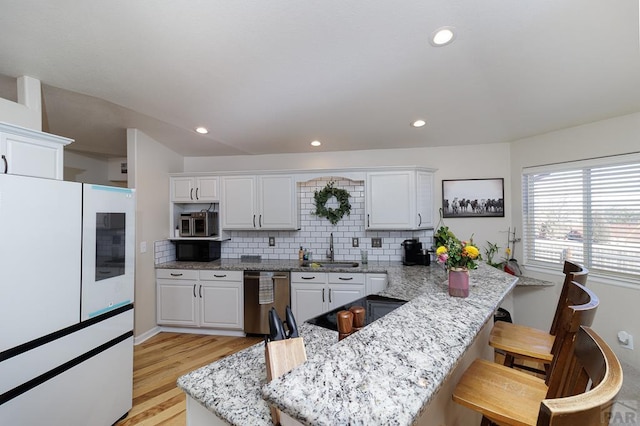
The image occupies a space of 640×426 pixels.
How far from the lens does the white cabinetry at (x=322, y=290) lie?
3203 millimetres

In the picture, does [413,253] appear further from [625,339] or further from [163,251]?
[163,251]

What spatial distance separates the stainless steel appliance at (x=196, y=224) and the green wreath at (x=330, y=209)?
1510 millimetres

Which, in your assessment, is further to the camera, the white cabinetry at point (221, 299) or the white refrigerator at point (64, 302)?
the white cabinetry at point (221, 299)

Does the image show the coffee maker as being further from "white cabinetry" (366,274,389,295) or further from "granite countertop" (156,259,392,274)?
"white cabinetry" (366,274,389,295)

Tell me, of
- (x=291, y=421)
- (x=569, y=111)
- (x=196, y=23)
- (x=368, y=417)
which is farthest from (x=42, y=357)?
(x=569, y=111)

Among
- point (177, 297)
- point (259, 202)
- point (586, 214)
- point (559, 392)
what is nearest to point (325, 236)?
point (259, 202)

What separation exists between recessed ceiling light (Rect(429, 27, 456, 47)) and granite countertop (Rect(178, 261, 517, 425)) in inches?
62.8

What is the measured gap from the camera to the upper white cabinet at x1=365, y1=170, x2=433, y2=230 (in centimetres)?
337

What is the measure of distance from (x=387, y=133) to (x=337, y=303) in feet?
7.03

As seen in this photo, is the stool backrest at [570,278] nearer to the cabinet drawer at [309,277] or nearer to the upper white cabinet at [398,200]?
the upper white cabinet at [398,200]

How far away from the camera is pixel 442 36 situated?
170 cm

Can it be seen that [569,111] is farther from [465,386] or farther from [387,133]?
[465,386]

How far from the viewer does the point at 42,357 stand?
153cm

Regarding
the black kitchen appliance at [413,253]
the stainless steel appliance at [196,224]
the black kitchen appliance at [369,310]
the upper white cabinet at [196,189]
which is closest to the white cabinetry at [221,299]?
the stainless steel appliance at [196,224]
